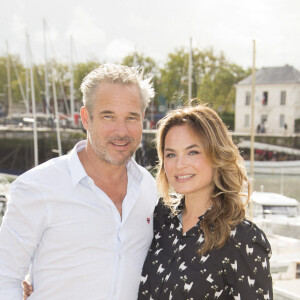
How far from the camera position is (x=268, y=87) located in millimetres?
38781

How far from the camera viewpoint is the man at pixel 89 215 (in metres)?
2.05

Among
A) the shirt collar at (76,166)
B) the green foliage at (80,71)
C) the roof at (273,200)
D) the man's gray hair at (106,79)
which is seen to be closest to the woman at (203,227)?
the man's gray hair at (106,79)

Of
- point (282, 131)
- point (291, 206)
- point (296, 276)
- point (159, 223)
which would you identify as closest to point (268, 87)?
point (282, 131)

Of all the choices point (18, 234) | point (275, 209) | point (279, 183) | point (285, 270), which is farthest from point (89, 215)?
point (279, 183)

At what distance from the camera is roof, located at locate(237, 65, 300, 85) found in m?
38.0

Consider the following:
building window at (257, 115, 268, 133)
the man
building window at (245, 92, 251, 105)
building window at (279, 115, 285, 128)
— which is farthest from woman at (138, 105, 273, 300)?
building window at (279, 115, 285, 128)

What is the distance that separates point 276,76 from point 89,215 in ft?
132

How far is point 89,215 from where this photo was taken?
2174 millimetres

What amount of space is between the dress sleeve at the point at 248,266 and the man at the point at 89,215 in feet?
2.05

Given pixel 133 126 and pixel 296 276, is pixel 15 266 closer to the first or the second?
pixel 133 126

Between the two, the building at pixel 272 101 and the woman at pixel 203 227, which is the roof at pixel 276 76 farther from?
the woman at pixel 203 227

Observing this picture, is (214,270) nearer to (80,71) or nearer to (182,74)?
(182,74)

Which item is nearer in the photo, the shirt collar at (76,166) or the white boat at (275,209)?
the shirt collar at (76,166)

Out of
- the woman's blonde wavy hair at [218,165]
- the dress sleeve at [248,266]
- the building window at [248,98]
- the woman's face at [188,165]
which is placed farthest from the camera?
the building window at [248,98]
